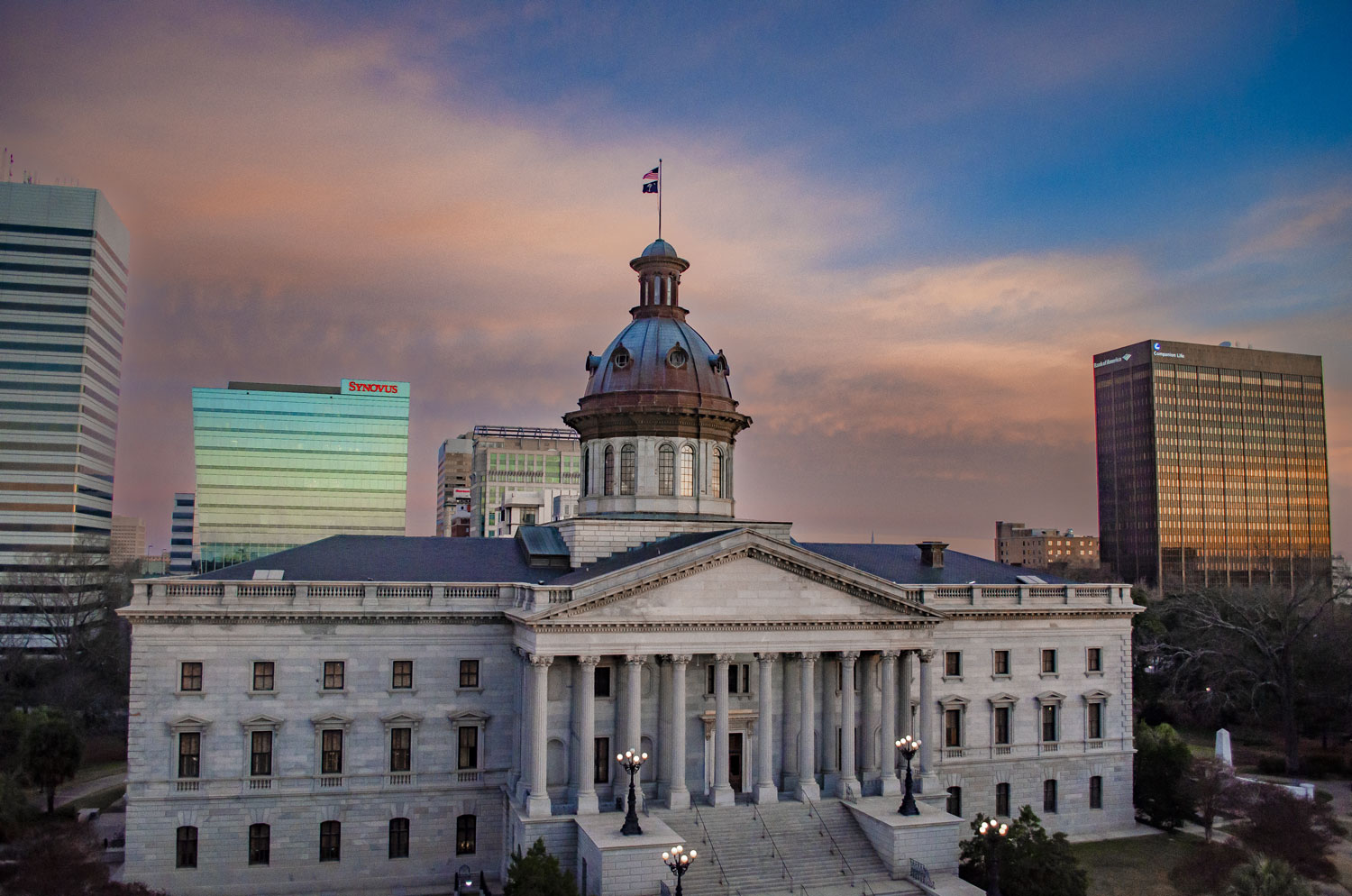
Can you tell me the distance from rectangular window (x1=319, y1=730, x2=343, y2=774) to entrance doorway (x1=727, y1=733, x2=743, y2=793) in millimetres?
15893

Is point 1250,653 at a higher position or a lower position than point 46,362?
lower

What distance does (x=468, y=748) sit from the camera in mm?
42688

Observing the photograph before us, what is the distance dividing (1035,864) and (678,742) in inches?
539

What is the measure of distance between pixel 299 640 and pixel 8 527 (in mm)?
79861

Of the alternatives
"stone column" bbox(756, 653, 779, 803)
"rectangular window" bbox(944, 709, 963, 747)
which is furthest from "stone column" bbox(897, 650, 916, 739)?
"stone column" bbox(756, 653, 779, 803)

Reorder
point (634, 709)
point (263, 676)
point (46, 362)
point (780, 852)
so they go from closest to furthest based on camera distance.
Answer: point (780, 852) → point (634, 709) → point (263, 676) → point (46, 362)

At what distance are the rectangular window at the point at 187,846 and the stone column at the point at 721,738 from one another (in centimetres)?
2000

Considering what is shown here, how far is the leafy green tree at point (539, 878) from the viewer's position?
1276 inches

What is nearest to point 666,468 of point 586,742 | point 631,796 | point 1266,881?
point 586,742

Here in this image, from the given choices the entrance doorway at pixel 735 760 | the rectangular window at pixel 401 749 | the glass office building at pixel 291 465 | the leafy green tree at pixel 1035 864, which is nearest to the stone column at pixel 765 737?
the entrance doorway at pixel 735 760

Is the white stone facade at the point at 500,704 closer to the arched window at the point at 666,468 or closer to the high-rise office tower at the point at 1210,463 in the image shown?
the arched window at the point at 666,468

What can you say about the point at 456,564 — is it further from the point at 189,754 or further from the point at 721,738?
the point at 721,738

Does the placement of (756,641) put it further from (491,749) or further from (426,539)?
(426,539)

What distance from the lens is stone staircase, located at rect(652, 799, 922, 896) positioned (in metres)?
37.4
